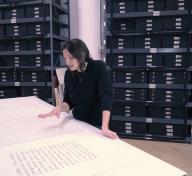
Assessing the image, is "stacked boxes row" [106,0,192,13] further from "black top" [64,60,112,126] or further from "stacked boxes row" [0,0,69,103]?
"black top" [64,60,112,126]

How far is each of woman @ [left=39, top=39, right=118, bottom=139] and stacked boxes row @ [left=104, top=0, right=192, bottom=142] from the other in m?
1.54

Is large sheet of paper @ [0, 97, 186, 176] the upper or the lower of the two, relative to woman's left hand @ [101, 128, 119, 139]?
lower

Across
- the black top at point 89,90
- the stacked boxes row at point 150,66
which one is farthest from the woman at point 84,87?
the stacked boxes row at point 150,66

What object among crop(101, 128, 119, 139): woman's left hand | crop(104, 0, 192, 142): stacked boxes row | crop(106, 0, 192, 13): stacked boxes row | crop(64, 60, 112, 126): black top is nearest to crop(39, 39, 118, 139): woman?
crop(64, 60, 112, 126): black top

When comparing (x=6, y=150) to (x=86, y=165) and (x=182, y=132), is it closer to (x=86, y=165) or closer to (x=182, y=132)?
(x=86, y=165)

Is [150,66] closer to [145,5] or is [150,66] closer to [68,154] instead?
[145,5]

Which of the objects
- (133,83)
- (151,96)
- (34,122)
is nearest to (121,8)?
(133,83)

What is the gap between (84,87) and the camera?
1782mm

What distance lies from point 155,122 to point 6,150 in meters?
2.43

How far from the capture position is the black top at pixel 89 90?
5.59ft

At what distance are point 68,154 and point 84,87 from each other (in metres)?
0.78

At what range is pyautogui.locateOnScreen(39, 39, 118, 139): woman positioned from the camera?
166cm

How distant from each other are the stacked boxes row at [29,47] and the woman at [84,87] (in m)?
1.73

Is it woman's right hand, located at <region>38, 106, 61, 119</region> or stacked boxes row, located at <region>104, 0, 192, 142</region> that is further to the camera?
stacked boxes row, located at <region>104, 0, 192, 142</region>
